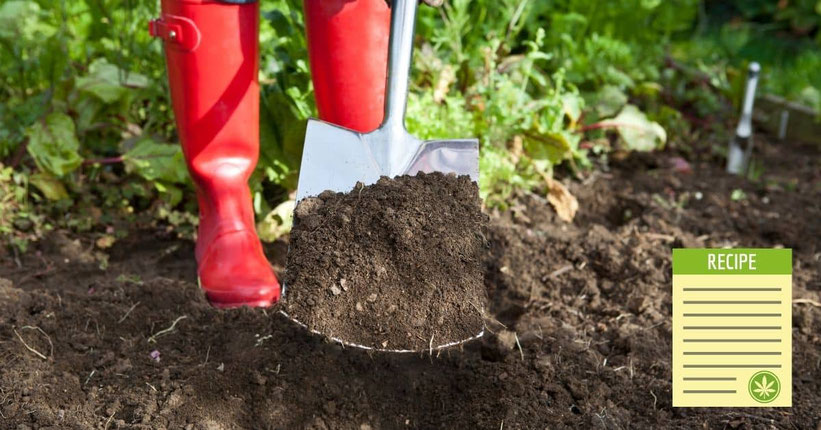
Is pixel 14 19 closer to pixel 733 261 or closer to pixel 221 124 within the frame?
pixel 221 124

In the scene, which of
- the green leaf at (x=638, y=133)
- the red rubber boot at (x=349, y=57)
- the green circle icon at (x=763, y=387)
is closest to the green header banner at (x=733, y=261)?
the green circle icon at (x=763, y=387)

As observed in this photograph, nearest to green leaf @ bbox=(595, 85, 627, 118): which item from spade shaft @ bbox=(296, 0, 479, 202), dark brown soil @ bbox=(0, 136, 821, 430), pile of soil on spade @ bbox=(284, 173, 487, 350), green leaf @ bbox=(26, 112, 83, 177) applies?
dark brown soil @ bbox=(0, 136, 821, 430)

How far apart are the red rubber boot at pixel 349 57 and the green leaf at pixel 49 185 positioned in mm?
1036

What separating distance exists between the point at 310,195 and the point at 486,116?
114 cm

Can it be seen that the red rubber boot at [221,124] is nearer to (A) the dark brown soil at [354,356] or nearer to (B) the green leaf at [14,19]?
(A) the dark brown soil at [354,356]

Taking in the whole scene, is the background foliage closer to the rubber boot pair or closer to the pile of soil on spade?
the rubber boot pair

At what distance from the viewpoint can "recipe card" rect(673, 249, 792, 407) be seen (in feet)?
5.43

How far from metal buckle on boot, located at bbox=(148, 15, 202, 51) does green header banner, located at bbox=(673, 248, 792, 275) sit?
1.22 metres

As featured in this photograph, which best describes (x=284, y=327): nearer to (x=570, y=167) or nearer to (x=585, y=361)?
(x=585, y=361)

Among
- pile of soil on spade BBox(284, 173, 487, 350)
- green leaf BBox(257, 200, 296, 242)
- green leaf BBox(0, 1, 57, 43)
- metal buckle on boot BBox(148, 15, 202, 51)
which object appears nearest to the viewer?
pile of soil on spade BBox(284, 173, 487, 350)

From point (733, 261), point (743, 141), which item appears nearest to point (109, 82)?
point (733, 261)

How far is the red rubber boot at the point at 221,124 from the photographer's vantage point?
2.13 metres

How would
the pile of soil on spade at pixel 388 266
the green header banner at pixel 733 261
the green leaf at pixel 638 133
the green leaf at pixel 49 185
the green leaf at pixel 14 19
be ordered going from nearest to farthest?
the green header banner at pixel 733 261 < the pile of soil on spade at pixel 388 266 < the green leaf at pixel 49 185 < the green leaf at pixel 14 19 < the green leaf at pixel 638 133

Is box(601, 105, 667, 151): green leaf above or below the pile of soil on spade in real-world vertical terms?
above
